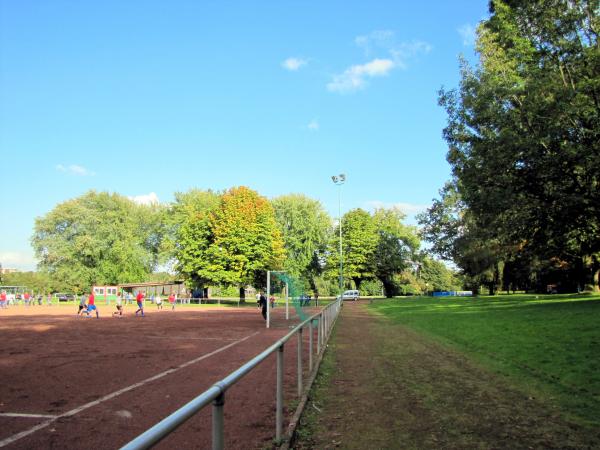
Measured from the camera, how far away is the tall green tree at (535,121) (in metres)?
20.9

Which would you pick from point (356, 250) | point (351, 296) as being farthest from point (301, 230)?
point (351, 296)

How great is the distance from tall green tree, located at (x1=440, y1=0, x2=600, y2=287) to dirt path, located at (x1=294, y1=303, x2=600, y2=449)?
15.1 meters

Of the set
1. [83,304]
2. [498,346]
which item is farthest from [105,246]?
[498,346]

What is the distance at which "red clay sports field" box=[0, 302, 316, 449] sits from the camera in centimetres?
533

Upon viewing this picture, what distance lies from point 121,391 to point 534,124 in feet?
69.9

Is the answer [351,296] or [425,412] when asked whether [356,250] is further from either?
[425,412]

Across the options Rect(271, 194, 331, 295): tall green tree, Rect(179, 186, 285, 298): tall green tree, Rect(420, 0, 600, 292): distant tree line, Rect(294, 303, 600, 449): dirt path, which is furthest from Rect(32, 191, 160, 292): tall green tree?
Rect(294, 303, 600, 449): dirt path

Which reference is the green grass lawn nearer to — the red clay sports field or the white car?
the red clay sports field

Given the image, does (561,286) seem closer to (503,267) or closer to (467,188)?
(503,267)

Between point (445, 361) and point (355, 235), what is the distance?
203ft

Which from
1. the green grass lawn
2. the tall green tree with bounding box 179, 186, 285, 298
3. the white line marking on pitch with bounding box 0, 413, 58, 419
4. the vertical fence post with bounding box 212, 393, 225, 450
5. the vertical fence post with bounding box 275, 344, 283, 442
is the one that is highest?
the tall green tree with bounding box 179, 186, 285, 298

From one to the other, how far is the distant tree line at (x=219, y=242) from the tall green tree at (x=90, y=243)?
0.46 feet

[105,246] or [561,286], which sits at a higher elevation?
[105,246]

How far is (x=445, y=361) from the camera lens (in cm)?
1073
